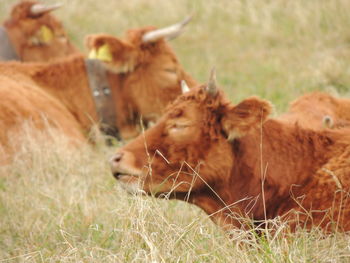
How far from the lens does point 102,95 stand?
27.3ft

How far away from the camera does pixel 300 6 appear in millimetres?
13430

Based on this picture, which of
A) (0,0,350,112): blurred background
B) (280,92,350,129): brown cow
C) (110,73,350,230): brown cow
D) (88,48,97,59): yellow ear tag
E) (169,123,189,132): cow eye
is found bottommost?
(0,0,350,112): blurred background

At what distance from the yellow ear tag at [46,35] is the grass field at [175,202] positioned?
2206mm

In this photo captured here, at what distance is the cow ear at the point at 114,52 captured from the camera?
810 centimetres

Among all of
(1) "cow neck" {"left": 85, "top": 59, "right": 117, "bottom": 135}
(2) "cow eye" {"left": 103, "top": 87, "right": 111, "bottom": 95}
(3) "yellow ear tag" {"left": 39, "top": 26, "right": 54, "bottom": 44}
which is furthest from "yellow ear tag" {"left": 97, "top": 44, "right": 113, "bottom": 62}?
(3) "yellow ear tag" {"left": 39, "top": 26, "right": 54, "bottom": 44}

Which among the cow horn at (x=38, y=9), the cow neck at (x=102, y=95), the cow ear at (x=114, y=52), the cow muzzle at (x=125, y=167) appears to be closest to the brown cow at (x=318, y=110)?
the cow muzzle at (x=125, y=167)

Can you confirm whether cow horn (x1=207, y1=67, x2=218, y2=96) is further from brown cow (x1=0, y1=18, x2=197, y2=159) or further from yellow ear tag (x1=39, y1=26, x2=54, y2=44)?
yellow ear tag (x1=39, y1=26, x2=54, y2=44)

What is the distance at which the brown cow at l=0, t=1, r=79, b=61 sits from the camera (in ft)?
35.0

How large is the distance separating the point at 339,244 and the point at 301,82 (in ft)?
21.0

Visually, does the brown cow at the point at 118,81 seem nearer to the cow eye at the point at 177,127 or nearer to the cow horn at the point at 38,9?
the cow horn at the point at 38,9

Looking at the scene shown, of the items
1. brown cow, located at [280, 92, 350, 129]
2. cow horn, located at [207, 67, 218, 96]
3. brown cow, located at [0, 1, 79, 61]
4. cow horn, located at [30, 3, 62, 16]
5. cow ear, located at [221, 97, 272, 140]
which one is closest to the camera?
cow ear, located at [221, 97, 272, 140]

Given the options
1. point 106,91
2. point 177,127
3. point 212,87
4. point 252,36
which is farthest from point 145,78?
point 252,36

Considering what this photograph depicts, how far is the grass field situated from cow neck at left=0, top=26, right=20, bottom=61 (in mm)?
2627

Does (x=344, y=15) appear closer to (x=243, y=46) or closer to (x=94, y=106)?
(x=243, y=46)
